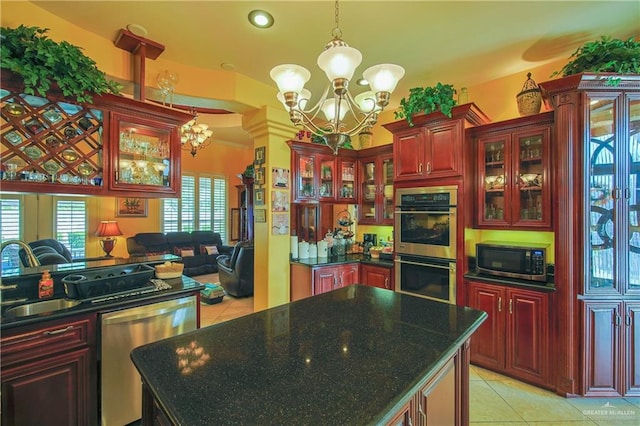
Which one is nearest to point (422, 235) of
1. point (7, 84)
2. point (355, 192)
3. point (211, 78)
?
point (355, 192)

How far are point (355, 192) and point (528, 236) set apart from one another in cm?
216

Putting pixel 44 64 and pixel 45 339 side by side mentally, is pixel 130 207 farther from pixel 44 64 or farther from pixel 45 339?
pixel 45 339

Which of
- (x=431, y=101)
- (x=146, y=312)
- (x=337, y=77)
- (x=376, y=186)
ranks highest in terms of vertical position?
(x=431, y=101)

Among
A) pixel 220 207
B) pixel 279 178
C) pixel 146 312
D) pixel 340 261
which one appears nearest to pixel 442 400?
pixel 146 312

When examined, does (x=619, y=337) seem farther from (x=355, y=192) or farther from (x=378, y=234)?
(x=355, y=192)

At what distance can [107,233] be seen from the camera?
19.0 feet

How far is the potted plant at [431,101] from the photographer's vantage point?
2814 millimetres

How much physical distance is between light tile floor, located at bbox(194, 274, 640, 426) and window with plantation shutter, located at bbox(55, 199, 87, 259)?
7158 millimetres

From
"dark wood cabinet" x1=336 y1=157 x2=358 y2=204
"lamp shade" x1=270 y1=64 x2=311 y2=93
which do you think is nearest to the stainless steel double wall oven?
"dark wood cabinet" x1=336 y1=157 x2=358 y2=204

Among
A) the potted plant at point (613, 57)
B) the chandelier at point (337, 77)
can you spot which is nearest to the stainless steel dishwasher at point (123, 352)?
the chandelier at point (337, 77)

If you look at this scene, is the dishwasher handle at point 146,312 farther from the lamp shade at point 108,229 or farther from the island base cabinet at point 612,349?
the lamp shade at point 108,229

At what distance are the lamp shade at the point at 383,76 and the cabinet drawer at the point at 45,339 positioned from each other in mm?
2352

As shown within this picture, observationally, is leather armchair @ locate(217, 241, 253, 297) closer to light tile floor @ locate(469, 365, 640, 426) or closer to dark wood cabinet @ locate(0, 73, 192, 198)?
dark wood cabinet @ locate(0, 73, 192, 198)

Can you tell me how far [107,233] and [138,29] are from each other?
4.87m
